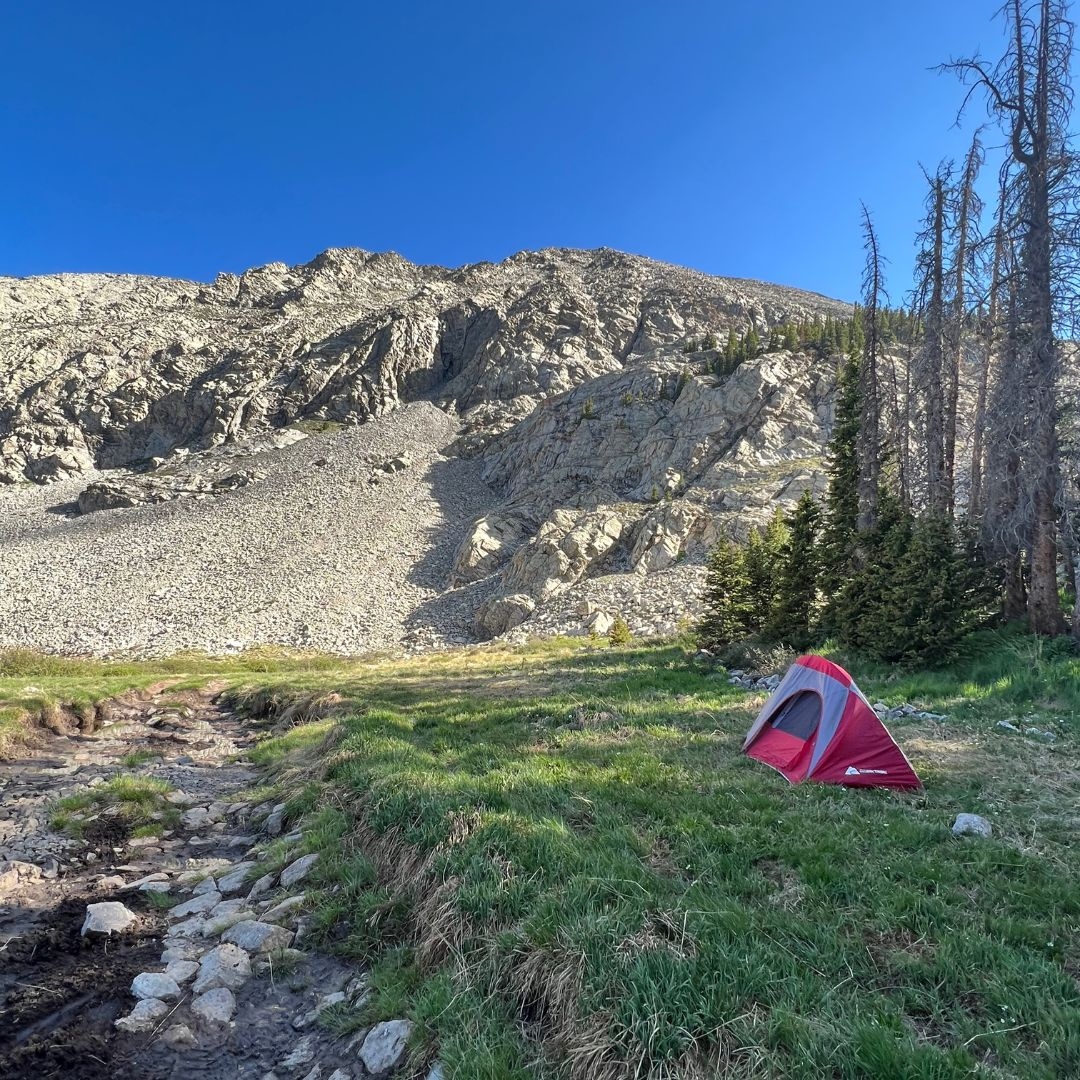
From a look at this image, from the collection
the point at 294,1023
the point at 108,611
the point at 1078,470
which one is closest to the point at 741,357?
the point at 1078,470

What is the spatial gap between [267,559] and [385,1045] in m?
56.1

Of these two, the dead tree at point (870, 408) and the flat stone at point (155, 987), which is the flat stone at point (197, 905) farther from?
the dead tree at point (870, 408)

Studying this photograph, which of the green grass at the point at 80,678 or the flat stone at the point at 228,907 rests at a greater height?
the flat stone at the point at 228,907

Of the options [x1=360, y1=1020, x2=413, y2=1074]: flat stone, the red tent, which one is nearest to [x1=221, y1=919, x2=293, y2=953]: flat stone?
[x1=360, y1=1020, x2=413, y2=1074]: flat stone

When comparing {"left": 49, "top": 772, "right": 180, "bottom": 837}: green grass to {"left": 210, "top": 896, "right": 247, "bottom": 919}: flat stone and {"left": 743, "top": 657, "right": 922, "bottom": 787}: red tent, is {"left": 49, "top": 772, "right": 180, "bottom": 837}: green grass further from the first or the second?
{"left": 743, "top": 657, "right": 922, "bottom": 787}: red tent

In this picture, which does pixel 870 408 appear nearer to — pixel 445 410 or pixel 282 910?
pixel 282 910

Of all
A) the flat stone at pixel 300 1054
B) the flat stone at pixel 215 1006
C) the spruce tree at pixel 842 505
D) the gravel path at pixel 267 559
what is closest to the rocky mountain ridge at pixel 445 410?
the gravel path at pixel 267 559

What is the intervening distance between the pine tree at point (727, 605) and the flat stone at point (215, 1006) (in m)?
17.2

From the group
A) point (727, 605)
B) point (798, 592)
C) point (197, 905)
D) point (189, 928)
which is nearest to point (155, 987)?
point (189, 928)

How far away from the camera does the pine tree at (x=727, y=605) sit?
20.2 meters

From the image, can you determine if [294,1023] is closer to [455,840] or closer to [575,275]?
[455,840]

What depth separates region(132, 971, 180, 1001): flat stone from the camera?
179 inches

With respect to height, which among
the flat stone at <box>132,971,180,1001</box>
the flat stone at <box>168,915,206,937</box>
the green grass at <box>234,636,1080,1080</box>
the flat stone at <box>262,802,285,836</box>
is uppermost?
the green grass at <box>234,636,1080,1080</box>

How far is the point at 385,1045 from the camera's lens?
3742mm
